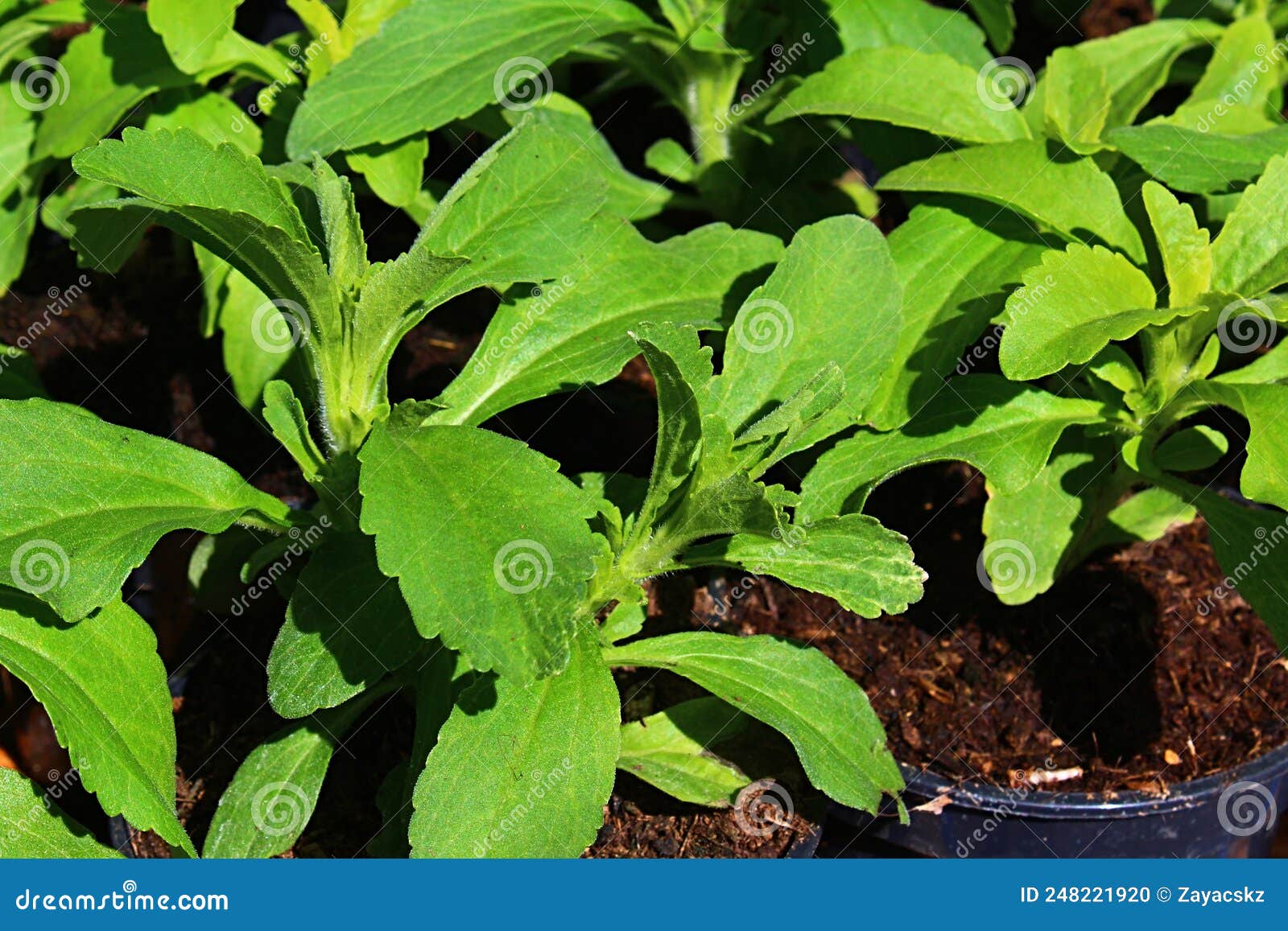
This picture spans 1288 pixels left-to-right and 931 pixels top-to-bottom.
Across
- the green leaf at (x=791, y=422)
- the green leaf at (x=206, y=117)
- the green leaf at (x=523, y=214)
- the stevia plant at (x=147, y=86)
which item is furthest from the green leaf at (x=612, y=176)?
the green leaf at (x=791, y=422)

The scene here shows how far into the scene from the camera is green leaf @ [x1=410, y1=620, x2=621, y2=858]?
1357mm

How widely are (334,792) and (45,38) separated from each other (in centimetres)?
142

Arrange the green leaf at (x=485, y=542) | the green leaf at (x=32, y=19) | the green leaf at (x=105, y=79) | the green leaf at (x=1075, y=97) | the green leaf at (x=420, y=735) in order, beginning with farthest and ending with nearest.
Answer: the green leaf at (x=32, y=19) < the green leaf at (x=105, y=79) < the green leaf at (x=1075, y=97) < the green leaf at (x=420, y=735) < the green leaf at (x=485, y=542)

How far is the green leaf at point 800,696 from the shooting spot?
146cm

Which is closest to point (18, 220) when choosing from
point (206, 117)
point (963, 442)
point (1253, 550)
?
point (206, 117)

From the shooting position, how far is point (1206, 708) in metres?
1.87

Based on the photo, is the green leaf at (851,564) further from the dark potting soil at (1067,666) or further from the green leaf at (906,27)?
the green leaf at (906,27)

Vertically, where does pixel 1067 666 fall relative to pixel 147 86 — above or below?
below

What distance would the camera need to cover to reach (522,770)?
138cm

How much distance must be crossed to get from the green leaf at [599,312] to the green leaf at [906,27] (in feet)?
1.72

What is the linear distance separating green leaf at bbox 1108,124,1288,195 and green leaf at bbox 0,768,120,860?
148cm

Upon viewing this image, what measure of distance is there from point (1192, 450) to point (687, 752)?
77 centimetres

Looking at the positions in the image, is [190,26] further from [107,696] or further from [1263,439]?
[1263,439]

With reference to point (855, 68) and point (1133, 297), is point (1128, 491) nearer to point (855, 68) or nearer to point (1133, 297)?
point (1133, 297)
